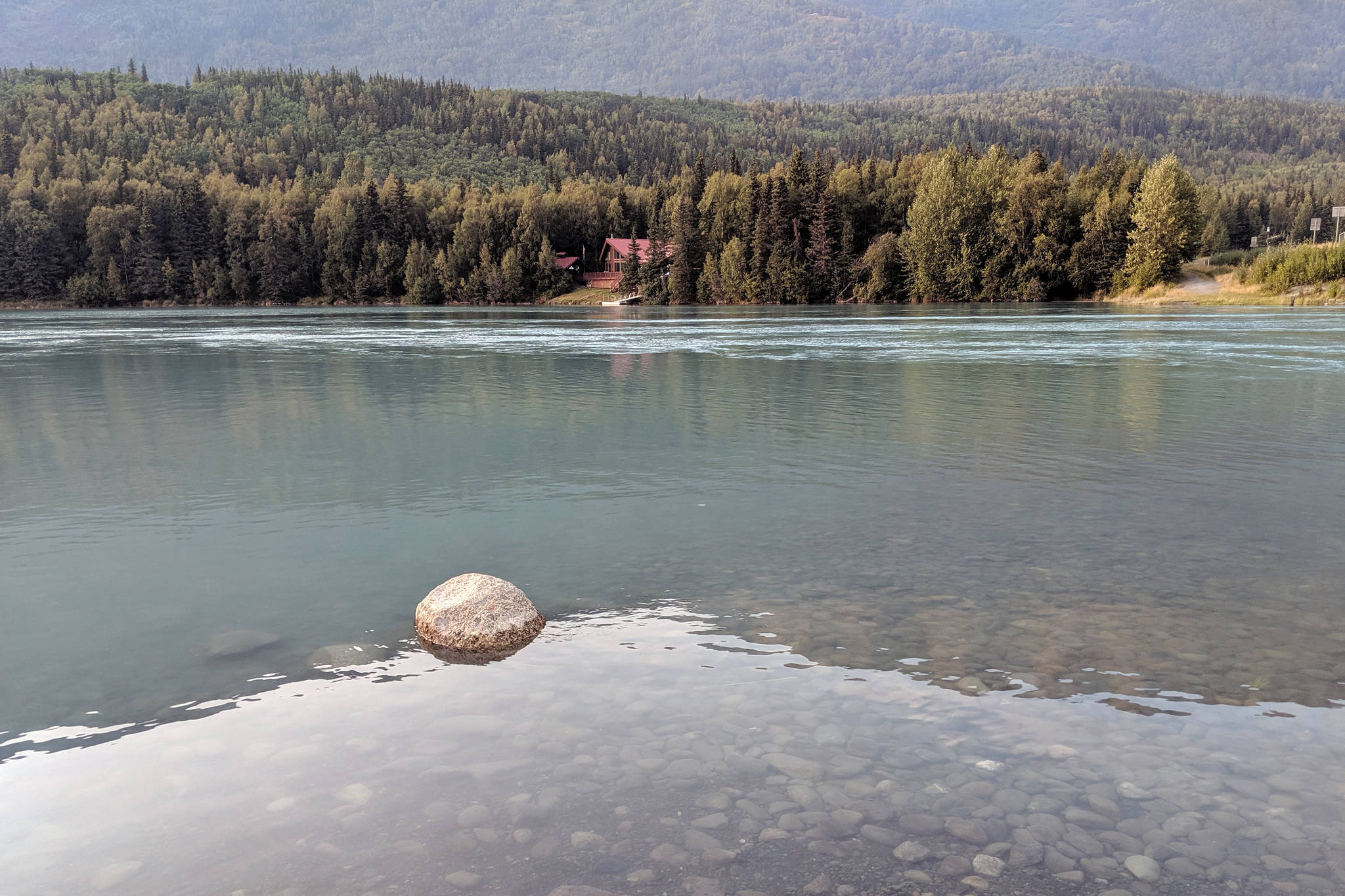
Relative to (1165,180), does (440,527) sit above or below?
below

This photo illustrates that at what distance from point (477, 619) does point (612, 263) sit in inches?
6359

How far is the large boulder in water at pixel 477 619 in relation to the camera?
921cm

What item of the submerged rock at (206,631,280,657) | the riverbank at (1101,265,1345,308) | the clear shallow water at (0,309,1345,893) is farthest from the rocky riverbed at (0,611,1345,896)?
the riverbank at (1101,265,1345,308)

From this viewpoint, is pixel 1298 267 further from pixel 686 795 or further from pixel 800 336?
pixel 686 795

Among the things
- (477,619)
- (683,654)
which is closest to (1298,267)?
(683,654)

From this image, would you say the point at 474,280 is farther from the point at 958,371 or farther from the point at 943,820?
the point at 943,820

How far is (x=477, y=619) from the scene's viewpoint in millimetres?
9328

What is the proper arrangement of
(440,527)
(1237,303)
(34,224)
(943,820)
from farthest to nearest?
(34,224), (1237,303), (440,527), (943,820)

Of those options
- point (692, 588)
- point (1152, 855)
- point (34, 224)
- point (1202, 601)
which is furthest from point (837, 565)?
point (34, 224)

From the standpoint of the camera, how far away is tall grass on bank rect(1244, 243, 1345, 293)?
7938cm

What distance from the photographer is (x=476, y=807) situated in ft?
21.0

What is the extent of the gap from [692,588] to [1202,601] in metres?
5.26

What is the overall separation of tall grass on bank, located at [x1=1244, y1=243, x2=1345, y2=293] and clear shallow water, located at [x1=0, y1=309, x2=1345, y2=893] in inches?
2725

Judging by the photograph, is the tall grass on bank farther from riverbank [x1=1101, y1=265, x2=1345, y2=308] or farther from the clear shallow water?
the clear shallow water
